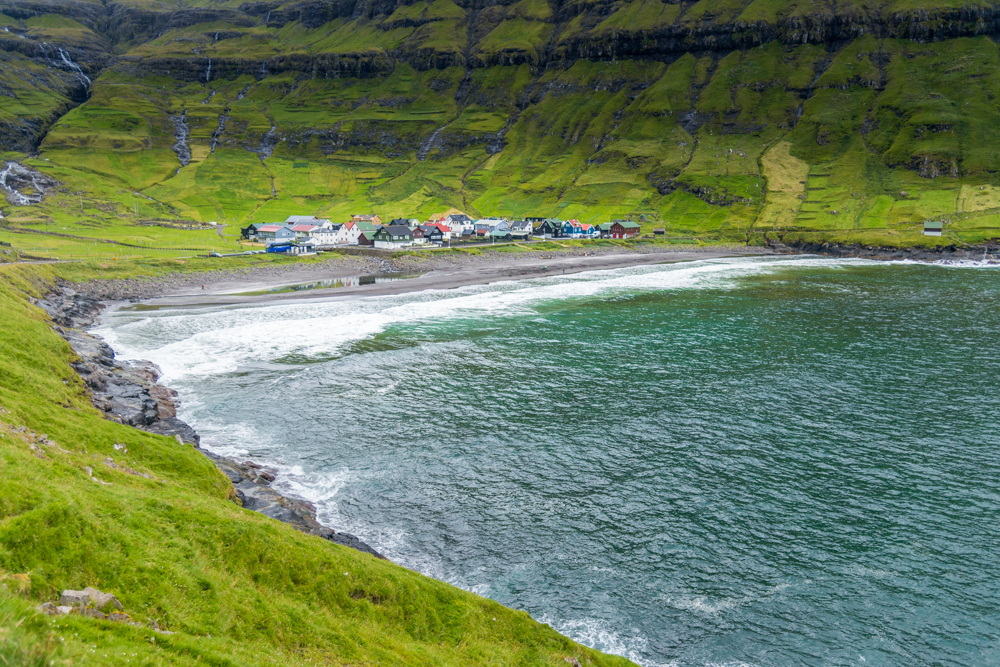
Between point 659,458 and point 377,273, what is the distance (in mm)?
123213

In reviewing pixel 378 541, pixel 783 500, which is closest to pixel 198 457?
pixel 378 541

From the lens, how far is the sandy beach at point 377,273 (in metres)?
120

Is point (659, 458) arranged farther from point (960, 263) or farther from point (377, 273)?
point (960, 263)

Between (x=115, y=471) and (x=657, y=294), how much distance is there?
114 metres

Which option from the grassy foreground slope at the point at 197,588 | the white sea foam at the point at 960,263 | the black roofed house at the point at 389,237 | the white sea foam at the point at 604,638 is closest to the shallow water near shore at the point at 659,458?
the white sea foam at the point at 604,638

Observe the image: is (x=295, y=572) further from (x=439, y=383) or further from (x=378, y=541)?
(x=439, y=383)

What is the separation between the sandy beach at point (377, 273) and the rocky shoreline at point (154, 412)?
34.4 metres

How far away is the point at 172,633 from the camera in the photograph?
15992 mm

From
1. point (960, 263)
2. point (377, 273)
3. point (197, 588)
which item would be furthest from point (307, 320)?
point (960, 263)

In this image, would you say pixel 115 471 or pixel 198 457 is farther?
pixel 198 457

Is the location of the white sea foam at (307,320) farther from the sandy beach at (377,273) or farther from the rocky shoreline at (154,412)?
the sandy beach at (377,273)

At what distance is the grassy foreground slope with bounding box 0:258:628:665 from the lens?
14.9 m

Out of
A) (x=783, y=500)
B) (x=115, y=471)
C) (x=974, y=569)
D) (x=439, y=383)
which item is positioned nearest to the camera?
(x=115, y=471)

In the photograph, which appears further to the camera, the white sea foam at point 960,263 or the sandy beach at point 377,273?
the white sea foam at point 960,263
